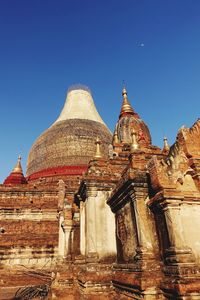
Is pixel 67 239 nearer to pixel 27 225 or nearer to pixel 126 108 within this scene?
pixel 27 225

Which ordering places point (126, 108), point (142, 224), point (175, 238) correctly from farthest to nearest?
point (126, 108) → point (142, 224) → point (175, 238)

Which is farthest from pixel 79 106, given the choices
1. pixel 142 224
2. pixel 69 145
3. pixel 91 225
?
pixel 142 224

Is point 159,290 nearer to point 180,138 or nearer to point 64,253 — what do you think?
point 180,138

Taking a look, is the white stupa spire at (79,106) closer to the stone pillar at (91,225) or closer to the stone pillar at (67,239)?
the stone pillar at (67,239)

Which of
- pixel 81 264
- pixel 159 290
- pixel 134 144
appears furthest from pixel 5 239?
pixel 159 290

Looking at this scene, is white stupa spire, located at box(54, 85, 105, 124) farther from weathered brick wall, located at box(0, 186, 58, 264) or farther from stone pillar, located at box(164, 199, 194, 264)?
stone pillar, located at box(164, 199, 194, 264)

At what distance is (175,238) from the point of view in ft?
16.5

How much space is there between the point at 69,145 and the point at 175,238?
27.5 metres

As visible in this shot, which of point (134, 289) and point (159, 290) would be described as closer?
point (159, 290)

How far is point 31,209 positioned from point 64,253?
984cm

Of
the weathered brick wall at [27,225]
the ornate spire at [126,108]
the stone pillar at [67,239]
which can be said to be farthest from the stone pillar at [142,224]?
the weathered brick wall at [27,225]

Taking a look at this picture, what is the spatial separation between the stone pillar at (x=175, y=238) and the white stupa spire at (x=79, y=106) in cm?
3195

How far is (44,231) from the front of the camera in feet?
67.0

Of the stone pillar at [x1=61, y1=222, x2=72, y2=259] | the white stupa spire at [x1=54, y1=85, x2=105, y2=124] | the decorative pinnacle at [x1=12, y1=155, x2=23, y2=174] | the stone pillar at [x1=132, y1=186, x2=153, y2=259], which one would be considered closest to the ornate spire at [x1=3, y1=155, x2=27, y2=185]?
the decorative pinnacle at [x1=12, y1=155, x2=23, y2=174]
